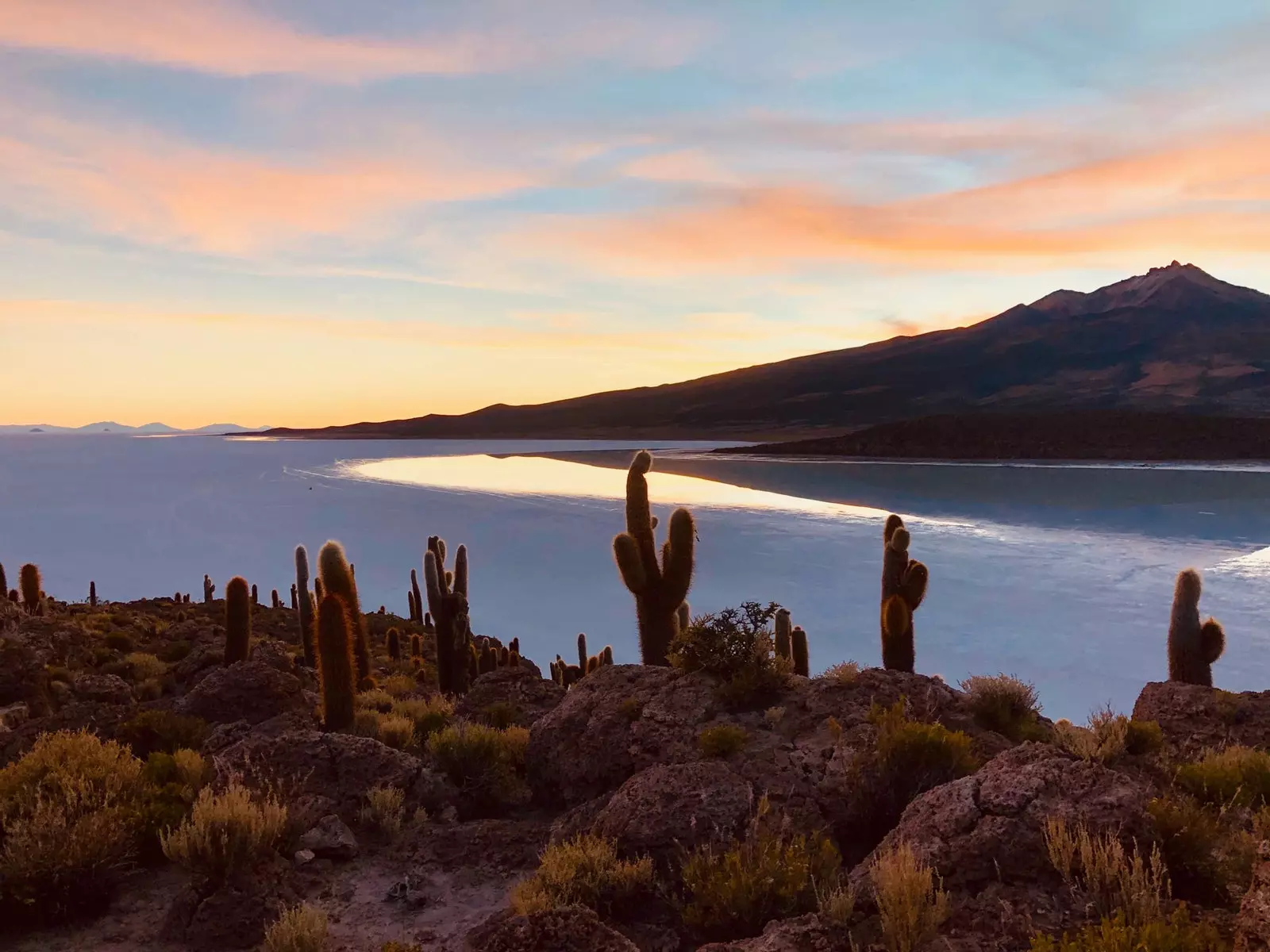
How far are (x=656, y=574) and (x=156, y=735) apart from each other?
8152 millimetres

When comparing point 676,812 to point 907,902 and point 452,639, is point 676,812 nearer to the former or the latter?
point 907,902

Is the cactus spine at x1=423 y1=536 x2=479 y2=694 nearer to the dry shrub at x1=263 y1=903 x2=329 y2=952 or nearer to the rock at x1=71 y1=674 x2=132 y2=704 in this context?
the rock at x1=71 y1=674 x2=132 y2=704

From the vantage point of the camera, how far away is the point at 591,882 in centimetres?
678

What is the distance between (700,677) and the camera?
35.4 ft

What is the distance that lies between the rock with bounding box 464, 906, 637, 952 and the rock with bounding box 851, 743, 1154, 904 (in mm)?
1759

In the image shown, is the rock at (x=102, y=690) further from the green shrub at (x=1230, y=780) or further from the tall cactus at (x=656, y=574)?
the green shrub at (x=1230, y=780)

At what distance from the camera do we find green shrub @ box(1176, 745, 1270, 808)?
712 centimetres

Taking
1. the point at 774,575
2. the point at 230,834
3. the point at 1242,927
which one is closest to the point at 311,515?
the point at 774,575

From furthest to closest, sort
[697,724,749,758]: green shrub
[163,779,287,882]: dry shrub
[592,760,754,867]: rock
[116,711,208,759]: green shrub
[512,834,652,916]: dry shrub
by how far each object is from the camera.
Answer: [116,711,208,759]: green shrub → [697,724,749,758]: green shrub → [592,760,754,867]: rock → [163,779,287,882]: dry shrub → [512,834,652,916]: dry shrub

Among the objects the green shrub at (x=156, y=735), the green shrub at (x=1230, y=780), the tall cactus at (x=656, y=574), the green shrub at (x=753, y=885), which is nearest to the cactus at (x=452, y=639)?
the tall cactus at (x=656, y=574)

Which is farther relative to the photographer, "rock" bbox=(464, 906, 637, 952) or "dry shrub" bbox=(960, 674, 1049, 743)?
"dry shrub" bbox=(960, 674, 1049, 743)

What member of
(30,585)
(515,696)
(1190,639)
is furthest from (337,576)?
(30,585)

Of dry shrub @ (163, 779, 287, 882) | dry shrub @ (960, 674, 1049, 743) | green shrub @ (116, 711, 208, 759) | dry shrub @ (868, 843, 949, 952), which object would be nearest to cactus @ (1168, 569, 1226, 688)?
dry shrub @ (960, 674, 1049, 743)

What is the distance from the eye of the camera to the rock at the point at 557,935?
5.48m
